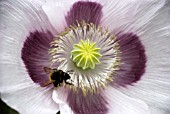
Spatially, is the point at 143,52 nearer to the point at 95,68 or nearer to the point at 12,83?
the point at 95,68

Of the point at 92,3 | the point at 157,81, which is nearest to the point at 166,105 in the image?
the point at 157,81

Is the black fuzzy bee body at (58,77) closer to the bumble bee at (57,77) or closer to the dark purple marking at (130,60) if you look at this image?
the bumble bee at (57,77)

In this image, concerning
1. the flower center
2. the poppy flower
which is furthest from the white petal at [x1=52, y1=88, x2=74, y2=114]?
the flower center

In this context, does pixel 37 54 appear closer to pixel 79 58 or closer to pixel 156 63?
pixel 79 58

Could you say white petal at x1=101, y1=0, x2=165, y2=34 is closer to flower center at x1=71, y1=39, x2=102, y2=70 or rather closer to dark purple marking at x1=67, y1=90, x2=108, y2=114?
flower center at x1=71, y1=39, x2=102, y2=70

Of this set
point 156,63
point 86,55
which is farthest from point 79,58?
point 156,63

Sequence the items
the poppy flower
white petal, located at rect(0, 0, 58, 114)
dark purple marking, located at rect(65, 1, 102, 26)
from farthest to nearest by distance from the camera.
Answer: dark purple marking, located at rect(65, 1, 102, 26), the poppy flower, white petal, located at rect(0, 0, 58, 114)
